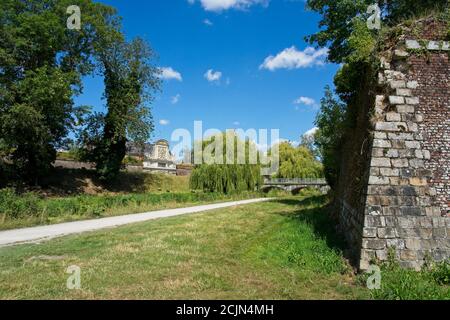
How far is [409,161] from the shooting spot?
7.42 metres

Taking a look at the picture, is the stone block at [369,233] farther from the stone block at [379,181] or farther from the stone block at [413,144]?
the stone block at [413,144]

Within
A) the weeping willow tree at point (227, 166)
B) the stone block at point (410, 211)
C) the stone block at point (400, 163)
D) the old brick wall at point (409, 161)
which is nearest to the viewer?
the old brick wall at point (409, 161)

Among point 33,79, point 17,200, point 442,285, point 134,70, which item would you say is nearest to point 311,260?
point 442,285

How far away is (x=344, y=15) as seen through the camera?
15.6 m

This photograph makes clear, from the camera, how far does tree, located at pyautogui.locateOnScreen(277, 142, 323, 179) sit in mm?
47188

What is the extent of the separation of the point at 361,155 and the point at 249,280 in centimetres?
431

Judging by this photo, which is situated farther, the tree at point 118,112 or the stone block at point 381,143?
the tree at point 118,112

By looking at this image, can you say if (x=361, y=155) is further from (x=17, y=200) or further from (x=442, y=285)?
(x=17, y=200)

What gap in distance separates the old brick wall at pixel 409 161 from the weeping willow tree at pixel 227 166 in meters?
25.3

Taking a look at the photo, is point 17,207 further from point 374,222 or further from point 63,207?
point 374,222

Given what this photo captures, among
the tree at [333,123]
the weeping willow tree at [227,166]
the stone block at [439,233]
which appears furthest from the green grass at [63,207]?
the stone block at [439,233]

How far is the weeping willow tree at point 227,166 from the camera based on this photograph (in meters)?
33.3

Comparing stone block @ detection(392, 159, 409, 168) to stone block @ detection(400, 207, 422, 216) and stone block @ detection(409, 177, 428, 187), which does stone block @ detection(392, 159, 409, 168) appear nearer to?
stone block @ detection(409, 177, 428, 187)

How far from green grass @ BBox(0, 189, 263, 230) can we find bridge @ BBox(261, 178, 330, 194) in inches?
653
